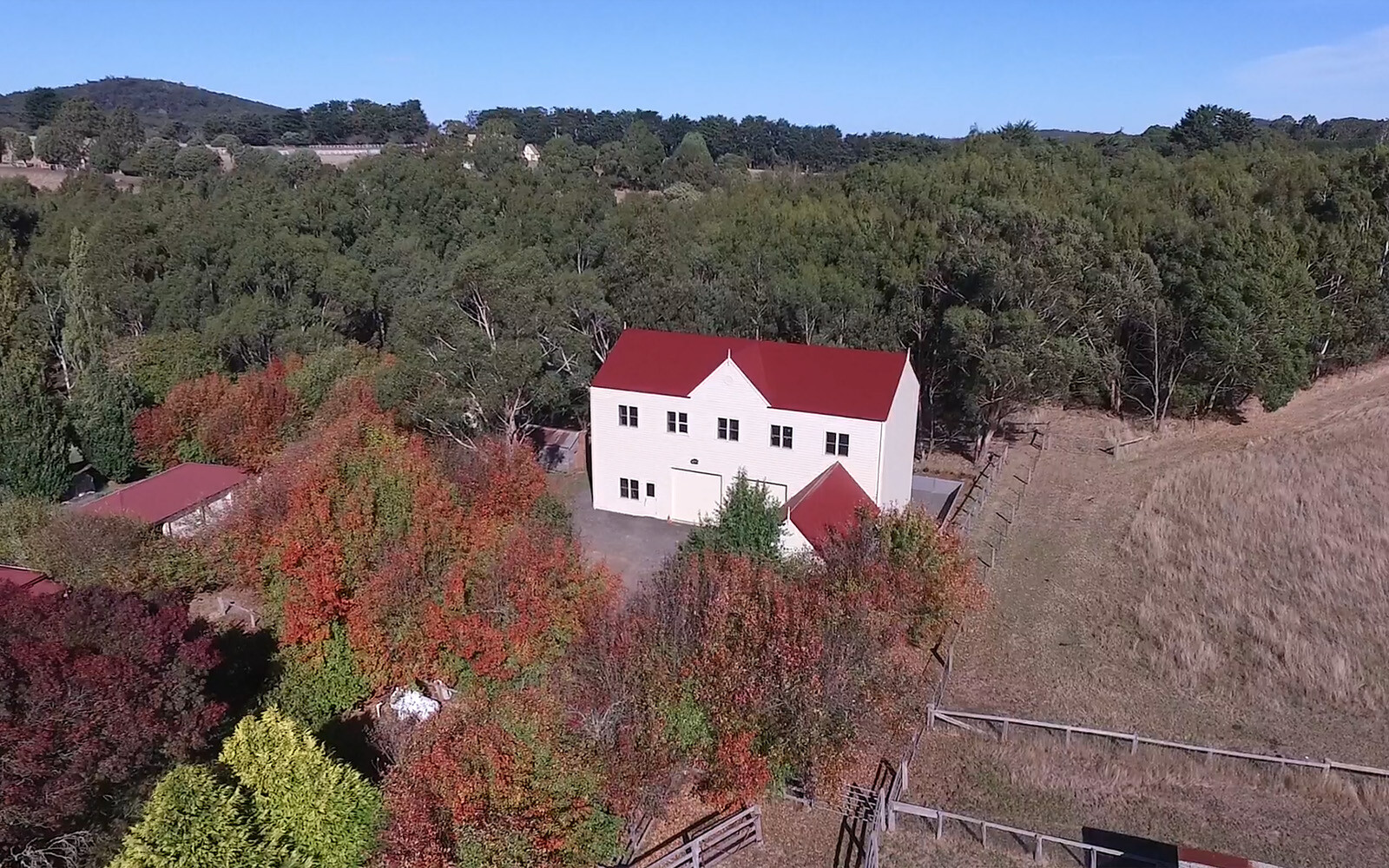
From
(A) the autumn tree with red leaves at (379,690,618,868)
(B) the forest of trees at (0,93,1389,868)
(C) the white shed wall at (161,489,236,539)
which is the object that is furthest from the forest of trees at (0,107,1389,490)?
(A) the autumn tree with red leaves at (379,690,618,868)

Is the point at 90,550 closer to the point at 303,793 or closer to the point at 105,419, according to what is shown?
the point at 303,793

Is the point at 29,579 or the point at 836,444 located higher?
the point at 836,444

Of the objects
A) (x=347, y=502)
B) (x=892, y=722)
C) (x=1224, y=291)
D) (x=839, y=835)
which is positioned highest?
(x=1224, y=291)

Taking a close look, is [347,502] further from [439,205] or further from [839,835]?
[439,205]

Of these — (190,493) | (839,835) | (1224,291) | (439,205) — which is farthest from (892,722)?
(439,205)

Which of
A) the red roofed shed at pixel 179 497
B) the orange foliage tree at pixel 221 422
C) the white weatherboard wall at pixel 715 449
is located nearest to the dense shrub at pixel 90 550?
the red roofed shed at pixel 179 497

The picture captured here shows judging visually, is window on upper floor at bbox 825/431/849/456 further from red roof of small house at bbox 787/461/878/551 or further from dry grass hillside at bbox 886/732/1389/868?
dry grass hillside at bbox 886/732/1389/868

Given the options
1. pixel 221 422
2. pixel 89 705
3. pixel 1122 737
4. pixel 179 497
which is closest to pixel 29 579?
pixel 179 497
